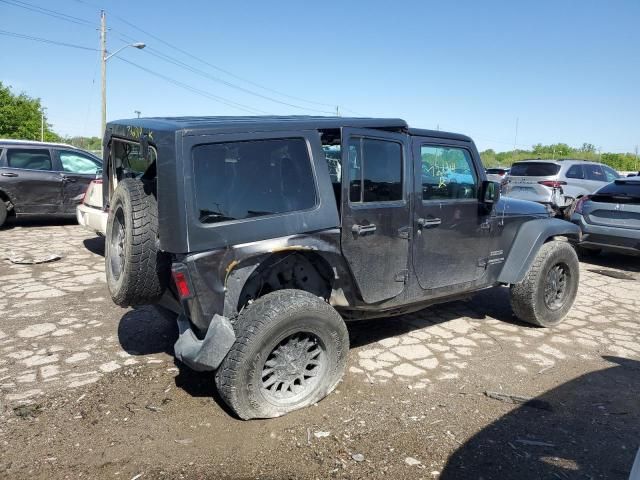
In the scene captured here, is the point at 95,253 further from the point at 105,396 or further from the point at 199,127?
the point at 199,127

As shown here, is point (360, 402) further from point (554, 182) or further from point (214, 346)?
point (554, 182)

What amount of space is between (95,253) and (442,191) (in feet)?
18.6

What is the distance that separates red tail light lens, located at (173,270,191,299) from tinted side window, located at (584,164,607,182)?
40.9 feet

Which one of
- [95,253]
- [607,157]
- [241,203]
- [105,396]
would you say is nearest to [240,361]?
[241,203]

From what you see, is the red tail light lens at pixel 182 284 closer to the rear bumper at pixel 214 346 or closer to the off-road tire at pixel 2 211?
the rear bumper at pixel 214 346

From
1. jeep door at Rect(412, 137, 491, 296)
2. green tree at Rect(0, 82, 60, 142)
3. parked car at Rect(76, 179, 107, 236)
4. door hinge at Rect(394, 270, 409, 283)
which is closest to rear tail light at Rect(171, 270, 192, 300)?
door hinge at Rect(394, 270, 409, 283)

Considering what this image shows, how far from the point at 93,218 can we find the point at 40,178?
133 inches

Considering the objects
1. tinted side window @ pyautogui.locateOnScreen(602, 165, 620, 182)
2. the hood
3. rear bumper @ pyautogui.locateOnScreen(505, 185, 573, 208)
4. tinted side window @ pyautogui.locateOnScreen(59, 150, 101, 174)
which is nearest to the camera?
the hood

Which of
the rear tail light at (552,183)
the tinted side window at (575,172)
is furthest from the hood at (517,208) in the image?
the tinted side window at (575,172)

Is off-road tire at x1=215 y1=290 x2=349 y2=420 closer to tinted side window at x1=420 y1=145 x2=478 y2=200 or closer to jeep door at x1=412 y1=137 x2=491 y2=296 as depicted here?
jeep door at x1=412 y1=137 x2=491 y2=296

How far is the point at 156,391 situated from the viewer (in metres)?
3.49

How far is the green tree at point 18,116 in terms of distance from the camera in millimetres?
37125

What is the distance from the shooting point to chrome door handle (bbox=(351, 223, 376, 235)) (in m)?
3.46

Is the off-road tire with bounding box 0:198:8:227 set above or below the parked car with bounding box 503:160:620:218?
below
